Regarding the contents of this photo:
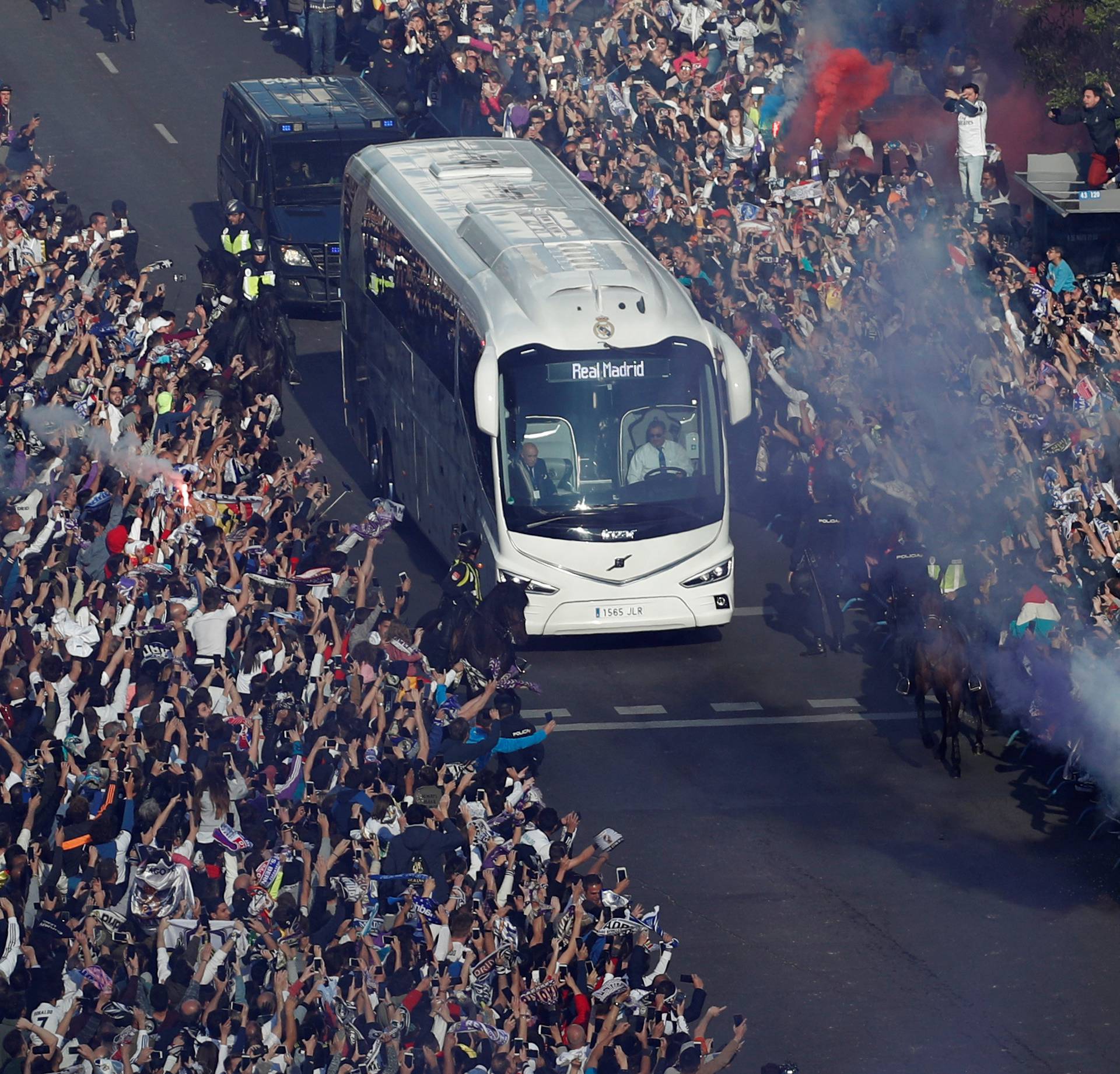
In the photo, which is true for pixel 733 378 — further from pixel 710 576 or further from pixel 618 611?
pixel 618 611

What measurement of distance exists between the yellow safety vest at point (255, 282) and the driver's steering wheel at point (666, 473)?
7380 mm

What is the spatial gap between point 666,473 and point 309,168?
1083 cm

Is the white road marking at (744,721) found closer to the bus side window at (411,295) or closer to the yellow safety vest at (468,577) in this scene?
the yellow safety vest at (468,577)

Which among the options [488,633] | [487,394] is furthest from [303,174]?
[488,633]

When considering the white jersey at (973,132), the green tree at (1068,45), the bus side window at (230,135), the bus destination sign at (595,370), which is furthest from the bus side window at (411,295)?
the green tree at (1068,45)

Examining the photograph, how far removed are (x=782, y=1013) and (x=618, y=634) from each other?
6.55m

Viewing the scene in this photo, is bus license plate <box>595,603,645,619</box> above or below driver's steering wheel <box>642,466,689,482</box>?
below

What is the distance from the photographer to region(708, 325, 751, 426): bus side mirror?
18719mm

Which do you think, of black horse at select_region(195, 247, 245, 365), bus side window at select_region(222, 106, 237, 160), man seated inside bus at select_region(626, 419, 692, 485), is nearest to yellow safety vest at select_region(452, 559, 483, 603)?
man seated inside bus at select_region(626, 419, 692, 485)

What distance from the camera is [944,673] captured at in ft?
54.1

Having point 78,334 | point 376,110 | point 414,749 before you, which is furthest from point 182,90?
point 414,749

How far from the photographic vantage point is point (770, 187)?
26.8 meters

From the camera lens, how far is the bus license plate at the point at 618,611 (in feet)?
60.5

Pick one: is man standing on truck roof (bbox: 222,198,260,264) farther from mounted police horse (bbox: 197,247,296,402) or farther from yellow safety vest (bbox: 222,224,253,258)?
mounted police horse (bbox: 197,247,296,402)
